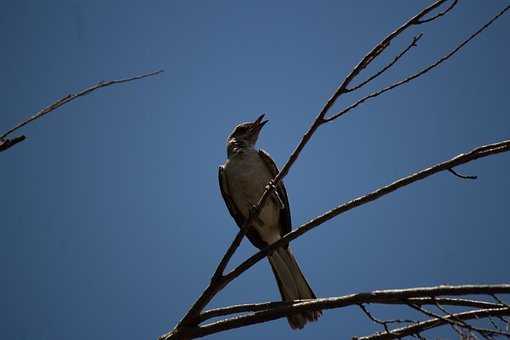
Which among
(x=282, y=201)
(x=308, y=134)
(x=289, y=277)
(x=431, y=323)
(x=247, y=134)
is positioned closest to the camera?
(x=431, y=323)

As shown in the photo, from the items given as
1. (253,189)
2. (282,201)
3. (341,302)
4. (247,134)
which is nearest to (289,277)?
(282,201)

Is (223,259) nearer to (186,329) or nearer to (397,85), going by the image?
(186,329)

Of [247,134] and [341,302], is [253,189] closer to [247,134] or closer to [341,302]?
[247,134]

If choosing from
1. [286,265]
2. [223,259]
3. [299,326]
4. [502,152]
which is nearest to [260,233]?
[286,265]

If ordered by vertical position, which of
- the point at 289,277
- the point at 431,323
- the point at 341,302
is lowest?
the point at 431,323

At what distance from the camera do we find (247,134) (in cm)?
638

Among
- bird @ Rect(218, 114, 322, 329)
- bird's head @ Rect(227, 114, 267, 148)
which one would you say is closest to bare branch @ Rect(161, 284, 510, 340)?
bird @ Rect(218, 114, 322, 329)

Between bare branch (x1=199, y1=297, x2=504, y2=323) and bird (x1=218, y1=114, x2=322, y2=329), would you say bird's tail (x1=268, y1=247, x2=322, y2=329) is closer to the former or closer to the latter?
bird (x1=218, y1=114, x2=322, y2=329)

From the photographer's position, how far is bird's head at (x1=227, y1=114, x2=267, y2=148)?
631cm

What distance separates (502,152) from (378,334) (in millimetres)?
1126

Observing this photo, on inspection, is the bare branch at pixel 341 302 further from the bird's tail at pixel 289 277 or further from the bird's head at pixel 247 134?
the bird's head at pixel 247 134

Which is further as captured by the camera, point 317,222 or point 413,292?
point 317,222

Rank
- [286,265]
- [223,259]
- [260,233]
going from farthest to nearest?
[260,233]
[286,265]
[223,259]

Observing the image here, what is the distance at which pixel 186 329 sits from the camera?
282 cm
